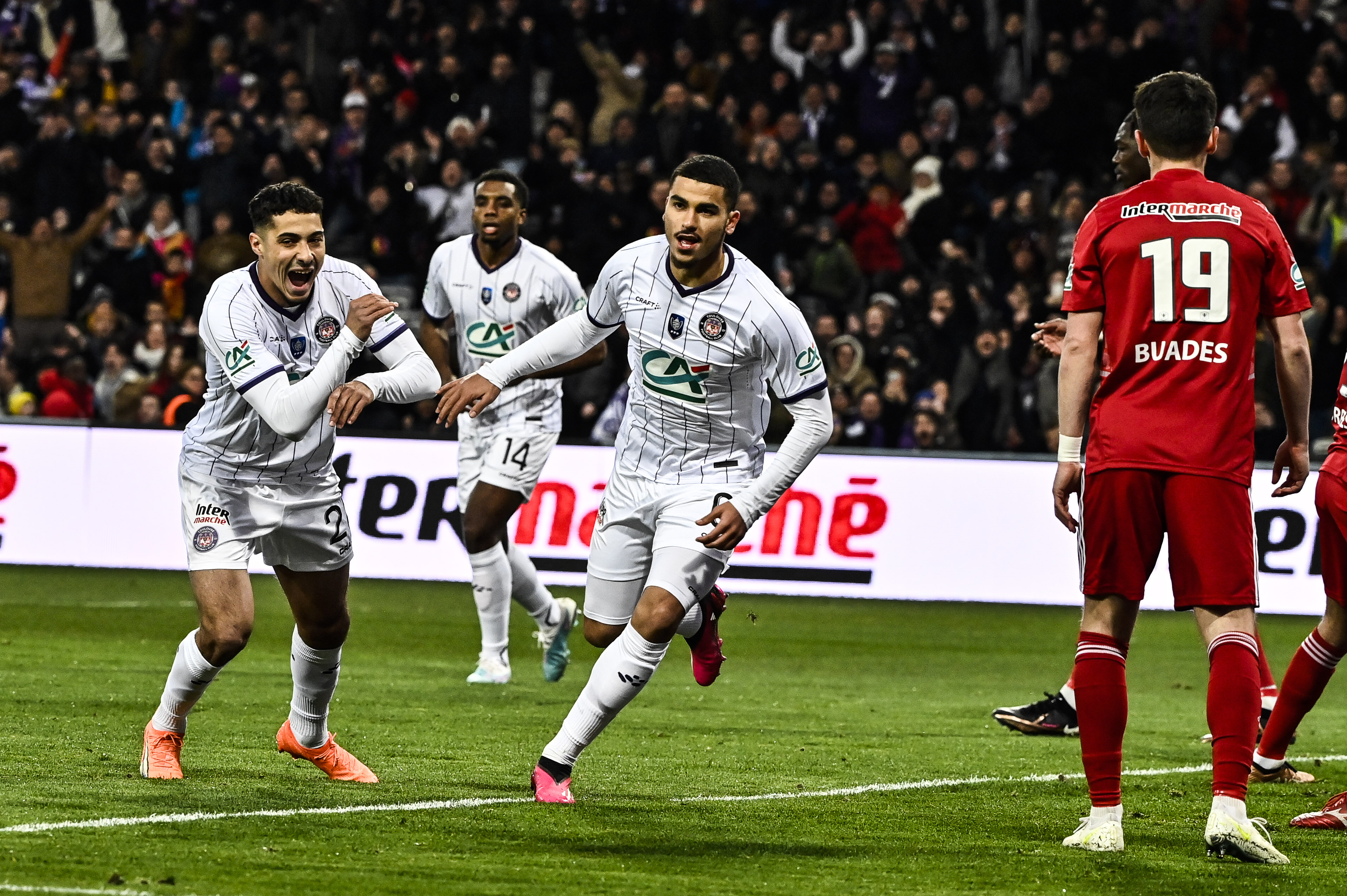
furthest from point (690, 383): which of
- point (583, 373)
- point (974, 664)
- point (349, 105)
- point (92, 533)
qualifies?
point (349, 105)

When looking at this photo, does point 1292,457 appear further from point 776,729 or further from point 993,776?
point 776,729

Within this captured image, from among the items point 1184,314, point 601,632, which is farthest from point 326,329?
point 1184,314

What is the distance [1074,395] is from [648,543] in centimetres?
199

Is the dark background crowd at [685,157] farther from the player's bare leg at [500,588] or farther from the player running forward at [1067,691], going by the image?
the player running forward at [1067,691]

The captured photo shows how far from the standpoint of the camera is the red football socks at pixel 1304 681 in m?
7.05

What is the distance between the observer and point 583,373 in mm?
18203

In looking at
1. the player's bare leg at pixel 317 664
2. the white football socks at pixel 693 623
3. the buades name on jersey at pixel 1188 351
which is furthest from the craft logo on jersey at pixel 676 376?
the buades name on jersey at pixel 1188 351

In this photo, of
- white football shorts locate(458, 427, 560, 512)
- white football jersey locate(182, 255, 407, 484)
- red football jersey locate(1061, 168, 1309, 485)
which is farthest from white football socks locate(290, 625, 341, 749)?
white football shorts locate(458, 427, 560, 512)

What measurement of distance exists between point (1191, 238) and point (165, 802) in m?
3.76

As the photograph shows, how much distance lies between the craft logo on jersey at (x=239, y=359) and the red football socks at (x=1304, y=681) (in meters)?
3.87

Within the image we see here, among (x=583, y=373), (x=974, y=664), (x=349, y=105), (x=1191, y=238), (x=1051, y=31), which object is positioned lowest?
(x=974, y=664)

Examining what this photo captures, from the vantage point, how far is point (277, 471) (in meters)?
7.13

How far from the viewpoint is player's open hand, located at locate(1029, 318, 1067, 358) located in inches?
264

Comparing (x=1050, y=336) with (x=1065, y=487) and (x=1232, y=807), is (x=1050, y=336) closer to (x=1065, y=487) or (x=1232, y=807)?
(x=1065, y=487)
